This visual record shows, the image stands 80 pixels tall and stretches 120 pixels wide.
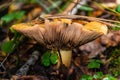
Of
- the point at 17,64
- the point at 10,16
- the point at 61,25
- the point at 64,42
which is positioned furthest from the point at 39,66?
the point at 10,16

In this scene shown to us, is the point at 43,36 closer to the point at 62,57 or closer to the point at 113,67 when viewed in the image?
the point at 62,57

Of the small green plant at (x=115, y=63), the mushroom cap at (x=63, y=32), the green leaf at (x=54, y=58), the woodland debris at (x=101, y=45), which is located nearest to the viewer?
the mushroom cap at (x=63, y=32)

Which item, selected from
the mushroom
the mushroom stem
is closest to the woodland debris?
the mushroom stem

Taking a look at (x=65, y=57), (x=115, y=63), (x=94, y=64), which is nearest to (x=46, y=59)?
(x=65, y=57)

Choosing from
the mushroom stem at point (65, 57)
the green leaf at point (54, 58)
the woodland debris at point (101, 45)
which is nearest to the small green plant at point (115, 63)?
the woodland debris at point (101, 45)

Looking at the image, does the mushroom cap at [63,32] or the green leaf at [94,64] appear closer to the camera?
the mushroom cap at [63,32]

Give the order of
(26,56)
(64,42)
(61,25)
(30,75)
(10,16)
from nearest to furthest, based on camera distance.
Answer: (61,25) < (64,42) < (30,75) < (26,56) < (10,16)

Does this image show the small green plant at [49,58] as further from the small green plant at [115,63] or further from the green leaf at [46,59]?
the small green plant at [115,63]

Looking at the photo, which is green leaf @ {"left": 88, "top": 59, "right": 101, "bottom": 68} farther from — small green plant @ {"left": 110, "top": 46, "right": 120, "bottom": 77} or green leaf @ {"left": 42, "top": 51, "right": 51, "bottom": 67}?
green leaf @ {"left": 42, "top": 51, "right": 51, "bottom": 67}
